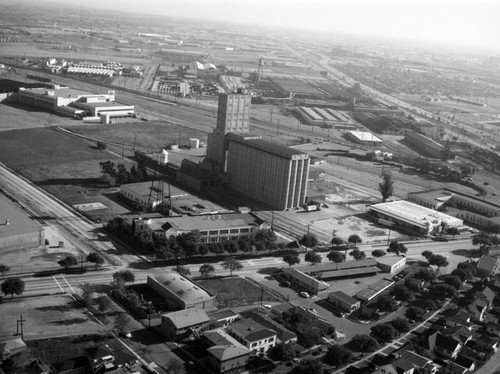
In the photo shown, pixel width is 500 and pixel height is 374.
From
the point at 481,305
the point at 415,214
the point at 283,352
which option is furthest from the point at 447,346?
the point at 415,214

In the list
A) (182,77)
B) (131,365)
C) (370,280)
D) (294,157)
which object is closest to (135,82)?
(182,77)

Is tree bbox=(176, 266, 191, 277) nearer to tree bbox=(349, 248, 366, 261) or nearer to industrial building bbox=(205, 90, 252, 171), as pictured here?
tree bbox=(349, 248, 366, 261)

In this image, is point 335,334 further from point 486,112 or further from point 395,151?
point 486,112

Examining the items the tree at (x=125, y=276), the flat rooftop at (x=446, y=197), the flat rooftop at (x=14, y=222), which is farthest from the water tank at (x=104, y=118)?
the tree at (x=125, y=276)

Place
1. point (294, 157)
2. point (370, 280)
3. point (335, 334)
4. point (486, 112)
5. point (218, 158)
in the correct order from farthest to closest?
point (486, 112) < point (218, 158) < point (294, 157) < point (370, 280) < point (335, 334)

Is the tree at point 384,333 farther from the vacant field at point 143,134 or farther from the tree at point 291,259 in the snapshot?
the vacant field at point 143,134

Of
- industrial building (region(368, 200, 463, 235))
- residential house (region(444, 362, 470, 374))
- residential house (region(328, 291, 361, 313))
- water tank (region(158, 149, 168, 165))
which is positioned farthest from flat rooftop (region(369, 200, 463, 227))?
residential house (region(444, 362, 470, 374))
